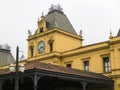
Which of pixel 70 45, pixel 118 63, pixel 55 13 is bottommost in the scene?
pixel 118 63

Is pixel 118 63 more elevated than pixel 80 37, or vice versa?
pixel 80 37

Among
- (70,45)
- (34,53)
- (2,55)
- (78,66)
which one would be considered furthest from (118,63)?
(2,55)

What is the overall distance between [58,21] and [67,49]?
4470 millimetres

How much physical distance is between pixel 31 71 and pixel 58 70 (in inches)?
147

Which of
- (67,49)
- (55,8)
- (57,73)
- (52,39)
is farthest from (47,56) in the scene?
(57,73)

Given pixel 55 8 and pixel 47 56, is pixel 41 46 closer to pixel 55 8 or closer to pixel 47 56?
pixel 47 56

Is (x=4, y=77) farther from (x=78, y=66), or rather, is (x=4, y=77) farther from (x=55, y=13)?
(x=55, y=13)

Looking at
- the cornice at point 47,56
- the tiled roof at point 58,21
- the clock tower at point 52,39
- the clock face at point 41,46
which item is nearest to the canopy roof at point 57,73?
the cornice at point 47,56

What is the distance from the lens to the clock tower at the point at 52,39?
42.0 meters

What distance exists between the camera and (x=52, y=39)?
138ft

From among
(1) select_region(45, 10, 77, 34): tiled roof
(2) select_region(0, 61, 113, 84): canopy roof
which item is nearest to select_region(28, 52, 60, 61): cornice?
(1) select_region(45, 10, 77, 34): tiled roof

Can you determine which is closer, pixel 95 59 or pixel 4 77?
pixel 4 77

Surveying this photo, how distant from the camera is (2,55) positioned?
58344mm

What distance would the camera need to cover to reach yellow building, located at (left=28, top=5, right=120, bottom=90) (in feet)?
114
